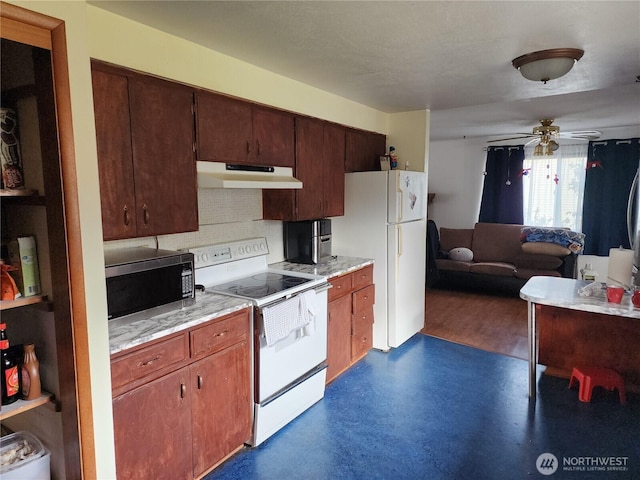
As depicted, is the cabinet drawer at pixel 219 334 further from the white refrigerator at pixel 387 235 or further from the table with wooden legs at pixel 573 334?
the table with wooden legs at pixel 573 334

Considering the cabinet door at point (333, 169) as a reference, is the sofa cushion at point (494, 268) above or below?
below

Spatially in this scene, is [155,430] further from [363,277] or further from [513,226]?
[513,226]

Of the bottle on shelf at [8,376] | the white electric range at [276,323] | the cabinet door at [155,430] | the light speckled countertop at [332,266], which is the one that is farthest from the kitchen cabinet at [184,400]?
the light speckled countertop at [332,266]

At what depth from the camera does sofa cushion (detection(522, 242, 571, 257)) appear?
17.6 feet

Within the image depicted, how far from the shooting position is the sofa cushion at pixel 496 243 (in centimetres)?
604

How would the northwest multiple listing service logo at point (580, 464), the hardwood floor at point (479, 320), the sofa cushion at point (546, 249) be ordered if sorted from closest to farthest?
the northwest multiple listing service logo at point (580, 464) < the hardwood floor at point (479, 320) < the sofa cushion at point (546, 249)

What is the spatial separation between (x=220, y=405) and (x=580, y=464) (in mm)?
1968

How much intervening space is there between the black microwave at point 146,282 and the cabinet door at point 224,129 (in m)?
0.62

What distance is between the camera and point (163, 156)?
6.80 feet

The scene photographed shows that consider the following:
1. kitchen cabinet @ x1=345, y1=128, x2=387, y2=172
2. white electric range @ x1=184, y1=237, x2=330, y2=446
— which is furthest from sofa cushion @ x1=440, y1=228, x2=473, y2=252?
white electric range @ x1=184, y1=237, x2=330, y2=446

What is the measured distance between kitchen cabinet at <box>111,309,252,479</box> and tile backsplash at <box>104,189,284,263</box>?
67cm

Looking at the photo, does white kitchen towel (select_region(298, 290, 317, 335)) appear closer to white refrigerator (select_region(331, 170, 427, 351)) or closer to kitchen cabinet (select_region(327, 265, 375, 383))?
kitchen cabinet (select_region(327, 265, 375, 383))

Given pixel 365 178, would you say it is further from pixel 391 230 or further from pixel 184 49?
pixel 184 49

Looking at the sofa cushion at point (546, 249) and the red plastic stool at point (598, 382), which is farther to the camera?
the sofa cushion at point (546, 249)
